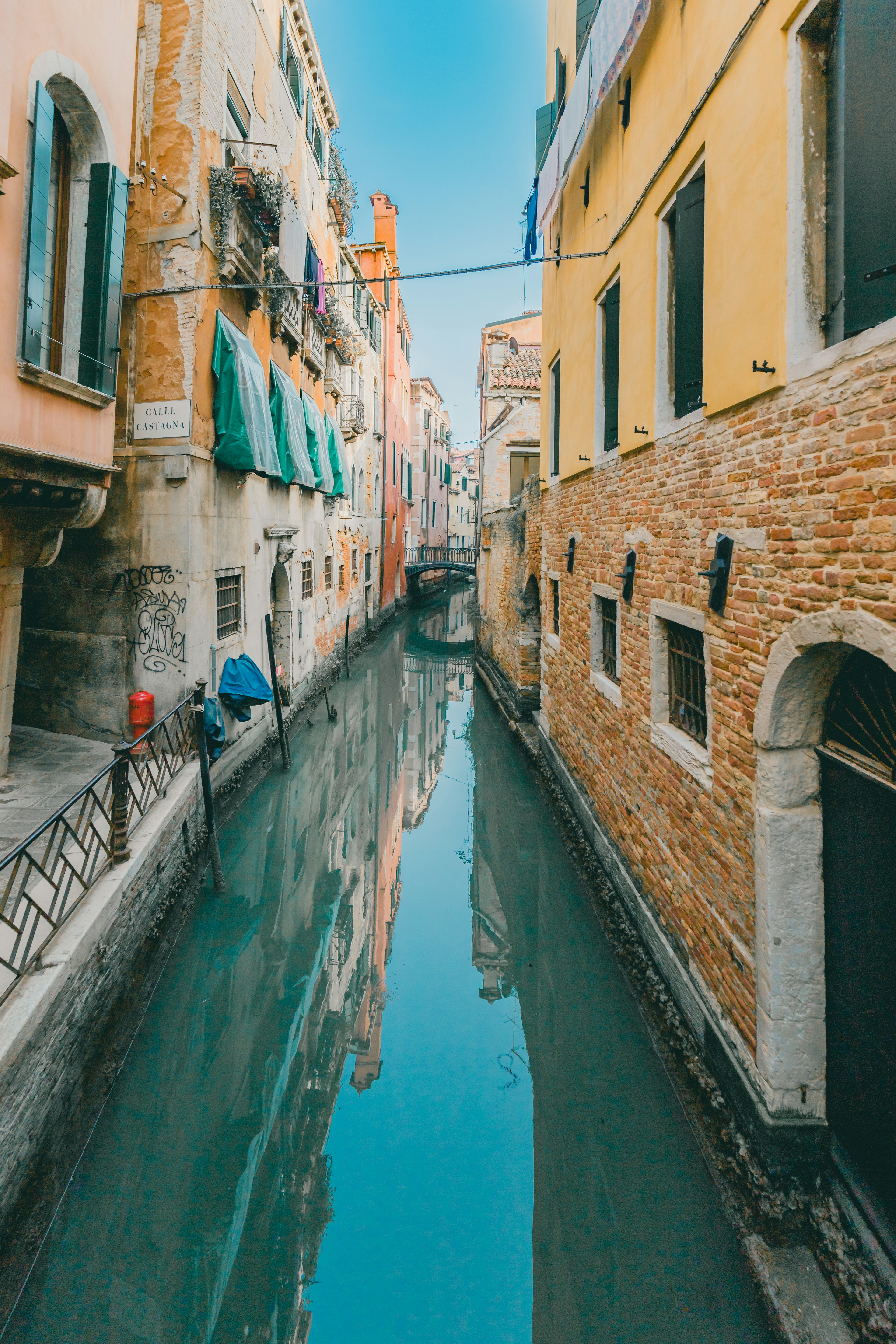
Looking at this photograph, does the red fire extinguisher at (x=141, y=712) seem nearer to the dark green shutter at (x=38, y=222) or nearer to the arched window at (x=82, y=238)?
the arched window at (x=82, y=238)

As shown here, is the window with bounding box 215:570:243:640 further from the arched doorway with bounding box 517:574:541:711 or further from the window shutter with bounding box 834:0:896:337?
the window shutter with bounding box 834:0:896:337

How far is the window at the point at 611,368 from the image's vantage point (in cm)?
626

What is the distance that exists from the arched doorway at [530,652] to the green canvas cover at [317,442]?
4.21 meters

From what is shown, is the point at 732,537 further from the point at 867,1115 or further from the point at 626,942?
the point at 626,942

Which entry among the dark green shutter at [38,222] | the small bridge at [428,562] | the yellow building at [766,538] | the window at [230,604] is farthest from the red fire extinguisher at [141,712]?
the small bridge at [428,562]

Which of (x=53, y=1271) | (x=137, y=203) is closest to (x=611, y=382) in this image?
(x=137, y=203)

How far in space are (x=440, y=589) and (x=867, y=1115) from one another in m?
38.9

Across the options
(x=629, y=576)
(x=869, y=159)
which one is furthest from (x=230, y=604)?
(x=869, y=159)

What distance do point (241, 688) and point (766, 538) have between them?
21.2 feet

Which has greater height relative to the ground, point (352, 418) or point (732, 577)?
point (352, 418)

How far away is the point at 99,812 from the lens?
5.88 metres

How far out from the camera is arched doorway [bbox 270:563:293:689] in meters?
12.1

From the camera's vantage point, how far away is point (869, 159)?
269 cm

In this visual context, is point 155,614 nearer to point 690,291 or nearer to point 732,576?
point 690,291
